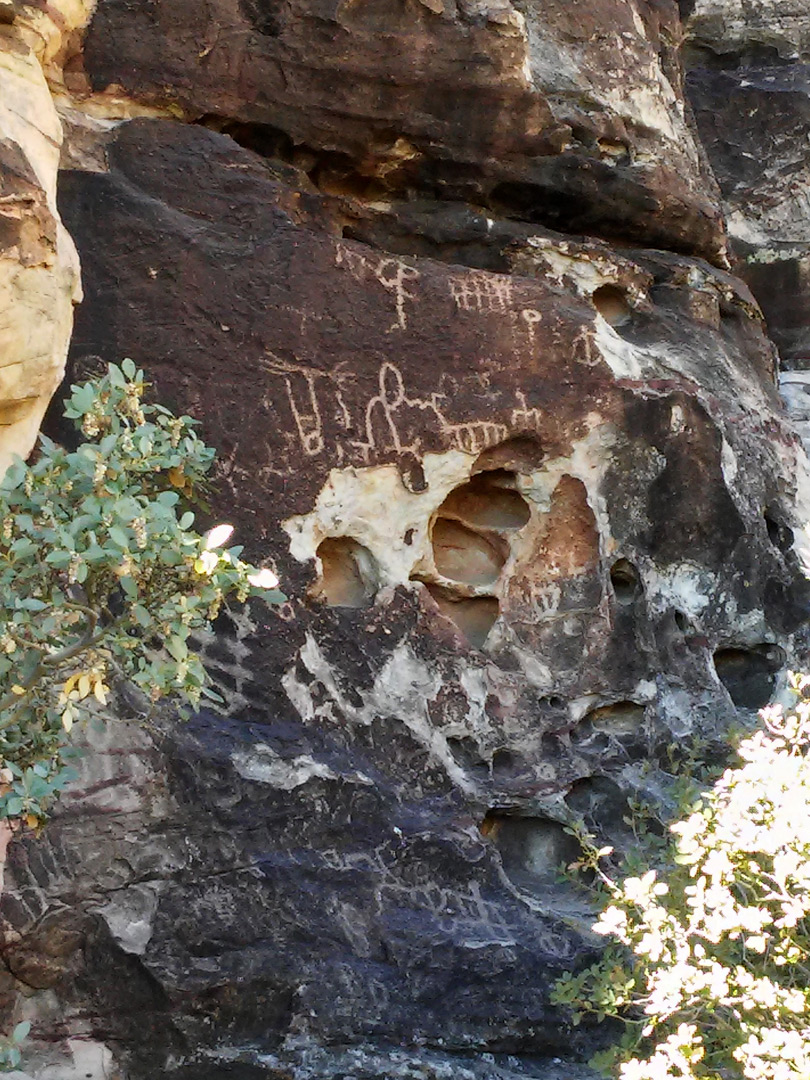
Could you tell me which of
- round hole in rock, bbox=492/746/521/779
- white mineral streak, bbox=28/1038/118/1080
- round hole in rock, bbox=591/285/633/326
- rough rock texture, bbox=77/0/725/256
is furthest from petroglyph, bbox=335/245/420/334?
white mineral streak, bbox=28/1038/118/1080

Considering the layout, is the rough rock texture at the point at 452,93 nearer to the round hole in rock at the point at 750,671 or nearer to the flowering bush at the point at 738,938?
the round hole in rock at the point at 750,671

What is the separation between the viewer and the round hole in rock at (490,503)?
16.9ft

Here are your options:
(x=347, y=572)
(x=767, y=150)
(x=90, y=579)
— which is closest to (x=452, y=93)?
(x=347, y=572)

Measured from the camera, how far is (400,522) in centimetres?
481

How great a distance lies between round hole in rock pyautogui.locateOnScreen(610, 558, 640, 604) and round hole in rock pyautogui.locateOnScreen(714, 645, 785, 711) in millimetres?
487

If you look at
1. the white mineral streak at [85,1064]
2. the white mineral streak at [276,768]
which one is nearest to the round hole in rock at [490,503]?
the white mineral streak at [276,768]

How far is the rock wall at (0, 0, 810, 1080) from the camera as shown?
3982 mm

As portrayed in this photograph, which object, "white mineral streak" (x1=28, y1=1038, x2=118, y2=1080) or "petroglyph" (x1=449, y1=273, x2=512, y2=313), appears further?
"petroglyph" (x1=449, y1=273, x2=512, y2=313)

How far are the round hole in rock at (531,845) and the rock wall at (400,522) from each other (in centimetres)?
2

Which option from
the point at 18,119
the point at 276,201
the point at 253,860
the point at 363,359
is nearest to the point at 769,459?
the point at 363,359

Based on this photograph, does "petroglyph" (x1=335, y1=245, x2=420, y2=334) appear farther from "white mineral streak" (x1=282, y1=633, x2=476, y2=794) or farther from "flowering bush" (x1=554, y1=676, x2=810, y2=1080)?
"flowering bush" (x1=554, y1=676, x2=810, y2=1080)

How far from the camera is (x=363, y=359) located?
4793 mm

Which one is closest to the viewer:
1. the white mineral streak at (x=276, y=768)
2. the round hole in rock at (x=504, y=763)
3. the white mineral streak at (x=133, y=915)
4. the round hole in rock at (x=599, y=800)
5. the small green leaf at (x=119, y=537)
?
the small green leaf at (x=119, y=537)

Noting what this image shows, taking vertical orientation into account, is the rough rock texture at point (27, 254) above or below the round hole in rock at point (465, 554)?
above
